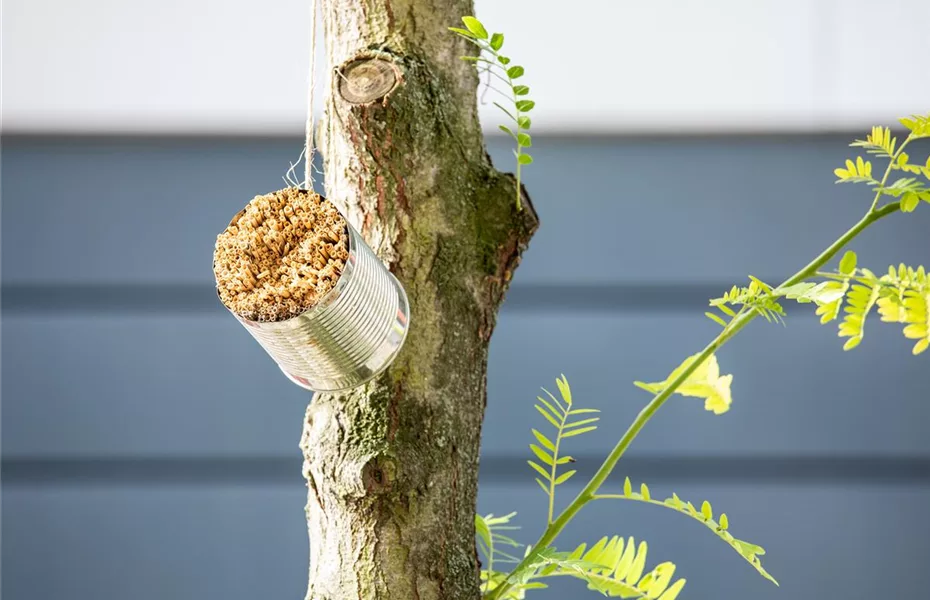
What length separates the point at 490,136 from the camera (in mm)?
1351

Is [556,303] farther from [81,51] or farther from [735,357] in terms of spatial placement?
[81,51]

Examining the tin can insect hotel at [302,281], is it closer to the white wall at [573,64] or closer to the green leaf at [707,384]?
the green leaf at [707,384]

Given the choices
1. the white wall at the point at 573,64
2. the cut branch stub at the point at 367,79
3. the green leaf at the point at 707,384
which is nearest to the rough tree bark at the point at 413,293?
the cut branch stub at the point at 367,79

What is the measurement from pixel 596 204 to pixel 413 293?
84 cm

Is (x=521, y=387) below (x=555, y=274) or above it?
below

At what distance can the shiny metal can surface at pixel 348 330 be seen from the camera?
478 millimetres

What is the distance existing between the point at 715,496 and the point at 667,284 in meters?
0.36

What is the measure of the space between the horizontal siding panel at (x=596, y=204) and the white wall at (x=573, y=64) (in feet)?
0.13

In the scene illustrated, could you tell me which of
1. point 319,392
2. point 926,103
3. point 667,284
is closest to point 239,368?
point 667,284

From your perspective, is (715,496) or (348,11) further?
(715,496)

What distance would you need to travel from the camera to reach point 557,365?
4.53 feet

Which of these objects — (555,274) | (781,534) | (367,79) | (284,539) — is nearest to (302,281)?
(367,79)

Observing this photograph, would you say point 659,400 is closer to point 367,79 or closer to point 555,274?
point 367,79

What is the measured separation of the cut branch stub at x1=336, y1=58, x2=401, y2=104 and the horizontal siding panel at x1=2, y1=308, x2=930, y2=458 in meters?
0.84
